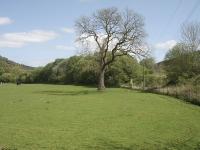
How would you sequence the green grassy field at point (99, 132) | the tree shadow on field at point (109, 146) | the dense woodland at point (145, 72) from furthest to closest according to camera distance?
the dense woodland at point (145, 72), the green grassy field at point (99, 132), the tree shadow on field at point (109, 146)

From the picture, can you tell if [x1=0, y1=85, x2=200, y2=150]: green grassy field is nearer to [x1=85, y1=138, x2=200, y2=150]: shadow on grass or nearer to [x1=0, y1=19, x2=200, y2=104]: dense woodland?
[x1=85, y1=138, x2=200, y2=150]: shadow on grass

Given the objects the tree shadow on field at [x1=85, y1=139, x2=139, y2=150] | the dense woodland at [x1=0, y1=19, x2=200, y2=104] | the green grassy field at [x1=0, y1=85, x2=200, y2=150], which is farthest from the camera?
the dense woodland at [x1=0, y1=19, x2=200, y2=104]

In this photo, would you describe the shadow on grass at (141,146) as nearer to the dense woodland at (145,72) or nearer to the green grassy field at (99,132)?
the green grassy field at (99,132)

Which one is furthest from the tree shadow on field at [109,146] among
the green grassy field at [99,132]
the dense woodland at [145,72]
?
the dense woodland at [145,72]

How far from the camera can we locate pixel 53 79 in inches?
4688

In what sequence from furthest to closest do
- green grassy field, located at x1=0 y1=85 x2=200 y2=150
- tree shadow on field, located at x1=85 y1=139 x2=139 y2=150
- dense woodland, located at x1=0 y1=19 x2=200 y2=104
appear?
dense woodland, located at x1=0 y1=19 x2=200 y2=104 < green grassy field, located at x1=0 y1=85 x2=200 y2=150 < tree shadow on field, located at x1=85 y1=139 x2=139 y2=150

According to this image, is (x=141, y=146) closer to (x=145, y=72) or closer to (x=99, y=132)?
(x=99, y=132)

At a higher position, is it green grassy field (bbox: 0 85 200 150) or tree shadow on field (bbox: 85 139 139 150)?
green grassy field (bbox: 0 85 200 150)

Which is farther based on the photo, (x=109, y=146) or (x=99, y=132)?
(x=99, y=132)

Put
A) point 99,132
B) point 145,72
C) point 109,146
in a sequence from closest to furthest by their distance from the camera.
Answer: point 109,146
point 99,132
point 145,72

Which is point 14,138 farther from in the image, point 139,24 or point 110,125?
point 139,24

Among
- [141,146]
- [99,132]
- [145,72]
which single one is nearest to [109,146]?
[141,146]

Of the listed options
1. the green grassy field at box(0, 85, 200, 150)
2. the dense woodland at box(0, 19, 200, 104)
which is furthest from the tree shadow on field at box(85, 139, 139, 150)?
the dense woodland at box(0, 19, 200, 104)

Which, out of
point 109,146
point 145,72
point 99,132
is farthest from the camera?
point 145,72
